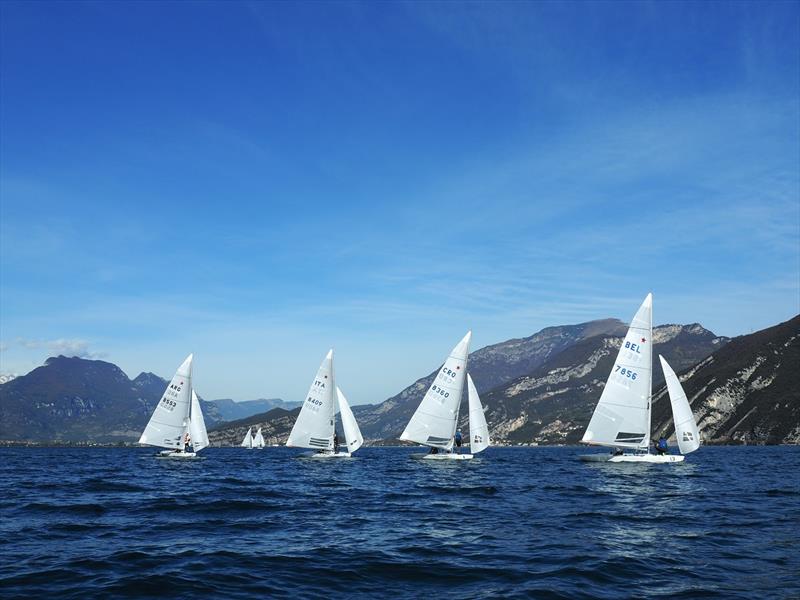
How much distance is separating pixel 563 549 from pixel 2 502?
101 ft

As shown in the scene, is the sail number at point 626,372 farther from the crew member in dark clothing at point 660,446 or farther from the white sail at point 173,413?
the white sail at point 173,413

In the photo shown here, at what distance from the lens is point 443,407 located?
7194 centimetres

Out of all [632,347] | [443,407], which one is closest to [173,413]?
[443,407]

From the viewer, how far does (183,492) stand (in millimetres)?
40406

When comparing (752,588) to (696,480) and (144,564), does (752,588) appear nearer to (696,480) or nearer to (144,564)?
(144,564)

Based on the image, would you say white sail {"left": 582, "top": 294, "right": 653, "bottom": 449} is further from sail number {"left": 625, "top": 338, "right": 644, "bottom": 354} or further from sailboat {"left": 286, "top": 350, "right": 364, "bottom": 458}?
sailboat {"left": 286, "top": 350, "right": 364, "bottom": 458}

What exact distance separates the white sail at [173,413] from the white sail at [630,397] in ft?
177

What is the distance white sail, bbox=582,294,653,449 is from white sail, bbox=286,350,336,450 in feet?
103

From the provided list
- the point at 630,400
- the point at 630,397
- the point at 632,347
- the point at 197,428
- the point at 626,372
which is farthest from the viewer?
the point at 197,428

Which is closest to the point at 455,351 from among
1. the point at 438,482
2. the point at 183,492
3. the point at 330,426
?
the point at 330,426

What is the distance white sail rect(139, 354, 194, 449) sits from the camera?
86625mm

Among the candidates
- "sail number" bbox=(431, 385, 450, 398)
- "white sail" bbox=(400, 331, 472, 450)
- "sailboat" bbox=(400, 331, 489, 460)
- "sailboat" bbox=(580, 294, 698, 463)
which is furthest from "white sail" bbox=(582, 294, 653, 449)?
"sail number" bbox=(431, 385, 450, 398)

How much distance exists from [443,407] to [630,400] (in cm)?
2045

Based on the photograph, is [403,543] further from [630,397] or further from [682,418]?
[682,418]
